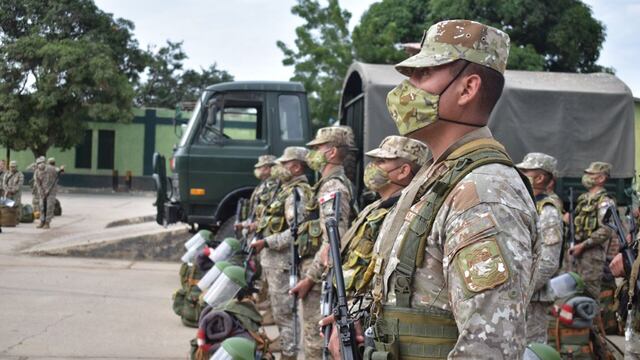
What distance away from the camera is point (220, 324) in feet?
17.4

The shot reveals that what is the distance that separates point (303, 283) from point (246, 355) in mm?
783

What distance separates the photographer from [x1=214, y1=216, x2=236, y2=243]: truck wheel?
9.81m

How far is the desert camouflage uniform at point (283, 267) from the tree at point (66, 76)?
10452 millimetres

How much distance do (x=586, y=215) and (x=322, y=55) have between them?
1341 centimetres

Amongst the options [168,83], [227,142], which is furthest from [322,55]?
[168,83]

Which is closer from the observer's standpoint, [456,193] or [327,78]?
[456,193]

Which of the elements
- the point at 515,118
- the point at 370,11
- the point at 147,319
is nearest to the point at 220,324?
the point at 147,319

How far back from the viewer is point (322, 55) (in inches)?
790

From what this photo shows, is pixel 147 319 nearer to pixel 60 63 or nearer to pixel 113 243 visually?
pixel 113 243

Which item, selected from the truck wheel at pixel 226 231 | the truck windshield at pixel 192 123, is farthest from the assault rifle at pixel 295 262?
the truck windshield at pixel 192 123

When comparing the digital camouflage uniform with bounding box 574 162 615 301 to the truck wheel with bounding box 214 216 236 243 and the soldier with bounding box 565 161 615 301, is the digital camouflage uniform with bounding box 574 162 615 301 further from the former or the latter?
the truck wheel with bounding box 214 216 236 243

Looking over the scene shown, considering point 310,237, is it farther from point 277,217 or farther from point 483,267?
point 483,267

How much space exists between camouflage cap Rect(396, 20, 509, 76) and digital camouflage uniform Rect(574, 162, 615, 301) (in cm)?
568

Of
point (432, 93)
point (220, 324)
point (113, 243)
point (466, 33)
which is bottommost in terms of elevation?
point (113, 243)
